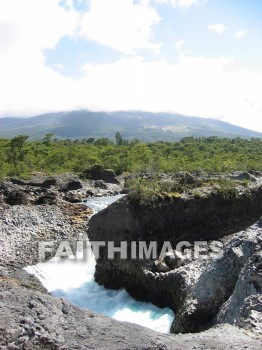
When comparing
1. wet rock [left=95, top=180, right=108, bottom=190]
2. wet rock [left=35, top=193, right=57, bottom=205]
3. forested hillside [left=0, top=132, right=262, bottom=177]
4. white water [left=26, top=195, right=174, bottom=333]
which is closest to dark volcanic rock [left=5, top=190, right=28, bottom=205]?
wet rock [left=35, top=193, right=57, bottom=205]

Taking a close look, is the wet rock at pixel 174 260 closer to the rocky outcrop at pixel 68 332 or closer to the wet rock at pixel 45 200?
the rocky outcrop at pixel 68 332

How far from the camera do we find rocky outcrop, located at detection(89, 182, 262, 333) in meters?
15.0

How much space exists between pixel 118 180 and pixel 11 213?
35.2 m

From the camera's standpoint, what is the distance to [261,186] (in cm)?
2542

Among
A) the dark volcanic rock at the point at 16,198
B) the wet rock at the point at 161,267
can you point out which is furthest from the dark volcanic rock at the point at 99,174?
the wet rock at the point at 161,267

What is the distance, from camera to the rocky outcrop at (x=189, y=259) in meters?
15.0

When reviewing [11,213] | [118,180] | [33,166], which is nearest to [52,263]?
[11,213]

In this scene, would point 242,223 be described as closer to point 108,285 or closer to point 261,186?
point 261,186

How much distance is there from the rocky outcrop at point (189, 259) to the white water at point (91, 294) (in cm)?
49

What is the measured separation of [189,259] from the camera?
1897 centimetres

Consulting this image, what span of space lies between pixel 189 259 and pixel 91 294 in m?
5.62

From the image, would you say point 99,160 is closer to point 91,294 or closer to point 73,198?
point 73,198

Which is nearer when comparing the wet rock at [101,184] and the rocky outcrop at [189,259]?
the rocky outcrop at [189,259]

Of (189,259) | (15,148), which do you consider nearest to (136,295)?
(189,259)
